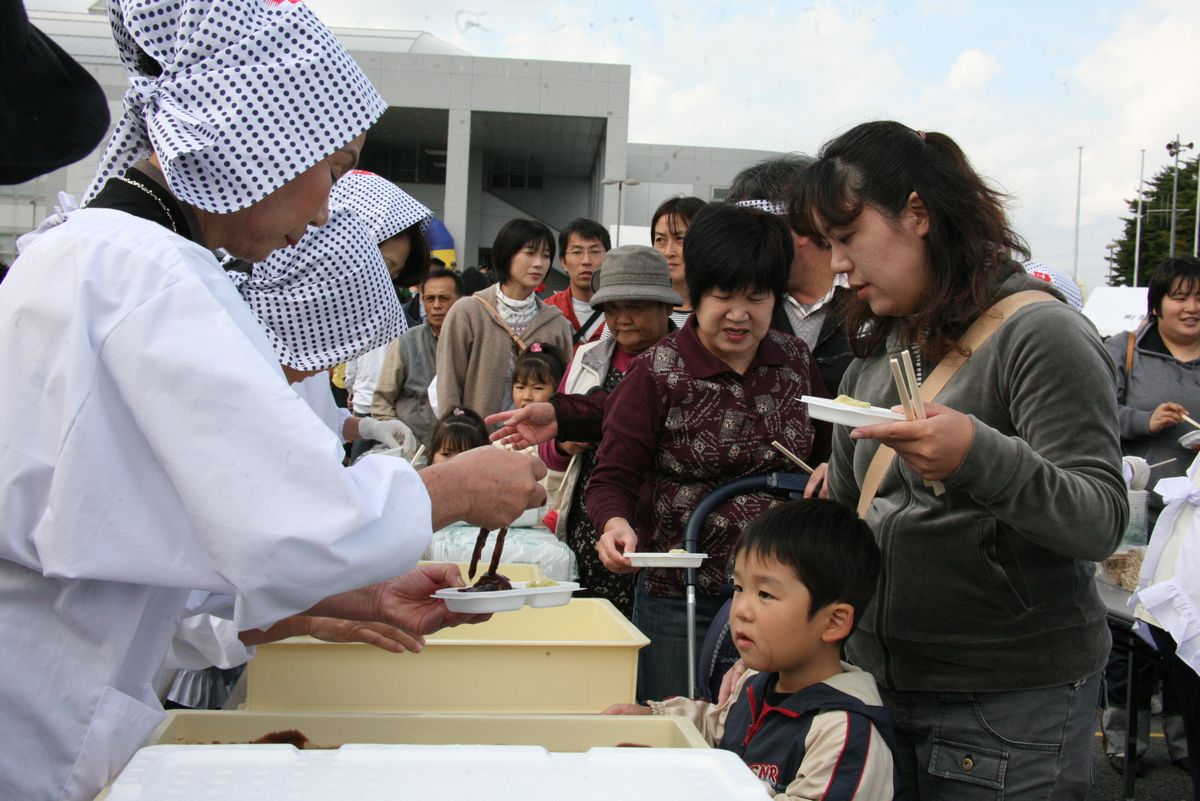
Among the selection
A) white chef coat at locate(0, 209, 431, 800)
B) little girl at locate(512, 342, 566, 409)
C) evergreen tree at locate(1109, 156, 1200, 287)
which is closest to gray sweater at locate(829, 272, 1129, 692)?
white chef coat at locate(0, 209, 431, 800)

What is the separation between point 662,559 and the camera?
269 cm

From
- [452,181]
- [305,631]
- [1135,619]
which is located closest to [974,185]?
[305,631]

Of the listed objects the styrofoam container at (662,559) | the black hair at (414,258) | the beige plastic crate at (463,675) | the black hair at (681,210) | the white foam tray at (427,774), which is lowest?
the beige plastic crate at (463,675)

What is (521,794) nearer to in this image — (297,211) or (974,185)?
(297,211)

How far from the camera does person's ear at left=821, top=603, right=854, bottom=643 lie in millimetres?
2291

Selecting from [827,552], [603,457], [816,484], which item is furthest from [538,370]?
[827,552]

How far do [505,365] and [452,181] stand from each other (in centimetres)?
2465

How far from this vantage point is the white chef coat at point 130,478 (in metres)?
1.32

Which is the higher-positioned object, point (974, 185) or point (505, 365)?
point (974, 185)

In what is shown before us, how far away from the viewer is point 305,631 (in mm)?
2367

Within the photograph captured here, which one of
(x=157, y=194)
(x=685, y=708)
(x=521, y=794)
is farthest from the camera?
(x=685, y=708)

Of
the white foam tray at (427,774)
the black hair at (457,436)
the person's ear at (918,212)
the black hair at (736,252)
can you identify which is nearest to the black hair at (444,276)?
the black hair at (457,436)

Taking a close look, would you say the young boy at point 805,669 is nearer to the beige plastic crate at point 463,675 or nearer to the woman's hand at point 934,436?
the beige plastic crate at point 463,675

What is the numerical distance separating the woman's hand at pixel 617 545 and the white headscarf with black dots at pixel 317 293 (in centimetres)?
86
